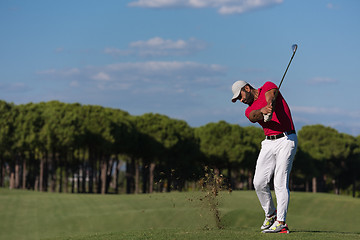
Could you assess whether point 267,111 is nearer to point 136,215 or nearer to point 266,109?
point 266,109

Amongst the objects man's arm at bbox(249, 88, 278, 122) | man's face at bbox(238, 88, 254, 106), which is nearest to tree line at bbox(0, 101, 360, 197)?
man's face at bbox(238, 88, 254, 106)

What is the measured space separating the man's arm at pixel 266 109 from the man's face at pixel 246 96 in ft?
1.75

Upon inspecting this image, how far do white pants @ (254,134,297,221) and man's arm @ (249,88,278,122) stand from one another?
0.76 m

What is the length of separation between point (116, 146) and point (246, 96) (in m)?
58.6

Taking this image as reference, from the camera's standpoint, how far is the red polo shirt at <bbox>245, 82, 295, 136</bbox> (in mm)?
12312

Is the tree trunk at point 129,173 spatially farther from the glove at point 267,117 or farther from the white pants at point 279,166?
the glove at point 267,117

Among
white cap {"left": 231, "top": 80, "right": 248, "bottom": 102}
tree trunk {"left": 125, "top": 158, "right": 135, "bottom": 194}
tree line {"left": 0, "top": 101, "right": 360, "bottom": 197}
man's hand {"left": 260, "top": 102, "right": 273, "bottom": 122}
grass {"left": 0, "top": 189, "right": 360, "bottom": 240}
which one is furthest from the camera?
tree trunk {"left": 125, "top": 158, "right": 135, "bottom": 194}

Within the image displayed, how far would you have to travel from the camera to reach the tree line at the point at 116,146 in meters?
65.9

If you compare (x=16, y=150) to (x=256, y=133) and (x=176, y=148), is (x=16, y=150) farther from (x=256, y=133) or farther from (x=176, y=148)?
(x=256, y=133)

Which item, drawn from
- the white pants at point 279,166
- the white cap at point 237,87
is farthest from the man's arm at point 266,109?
the white pants at point 279,166

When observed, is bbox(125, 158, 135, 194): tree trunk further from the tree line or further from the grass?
the grass

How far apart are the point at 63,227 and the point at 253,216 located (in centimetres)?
1059

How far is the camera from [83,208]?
39.8m

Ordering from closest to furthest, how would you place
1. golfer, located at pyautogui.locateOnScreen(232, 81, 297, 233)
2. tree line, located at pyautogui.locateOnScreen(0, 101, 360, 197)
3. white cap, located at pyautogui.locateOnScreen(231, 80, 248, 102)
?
golfer, located at pyautogui.locateOnScreen(232, 81, 297, 233) → white cap, located at pyautogui.locateOnScreen(231, 80, 248, 102) → tree line, located at pyautogui.locateOnScreen(0, 101, 360, 197)
